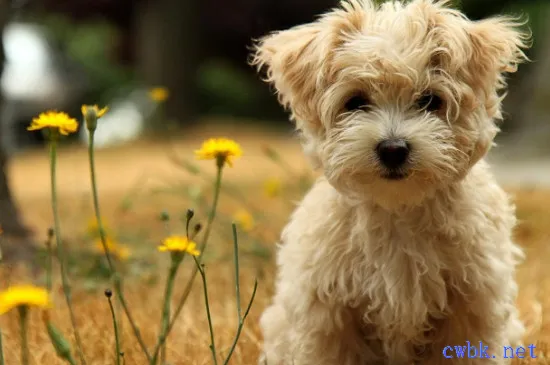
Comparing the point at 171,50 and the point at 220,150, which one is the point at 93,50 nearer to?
the point at 171,50

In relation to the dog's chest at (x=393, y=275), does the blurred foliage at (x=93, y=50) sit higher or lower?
higher

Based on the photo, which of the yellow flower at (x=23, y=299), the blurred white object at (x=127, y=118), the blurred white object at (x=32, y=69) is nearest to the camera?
the yellow flower at (x=23, y=299)

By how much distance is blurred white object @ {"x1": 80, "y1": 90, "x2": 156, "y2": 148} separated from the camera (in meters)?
11.9

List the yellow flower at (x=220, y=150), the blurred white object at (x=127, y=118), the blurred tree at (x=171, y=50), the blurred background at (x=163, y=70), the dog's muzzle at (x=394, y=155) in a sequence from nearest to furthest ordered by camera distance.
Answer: the yellow flower at (x=220, y=150) < the dog's muzzle at (x=394, y=155) < the blurred background at (x=163, y=70) < the blurred white object at (x=127, y=118) < the blurred tree at (x=171, y=50)

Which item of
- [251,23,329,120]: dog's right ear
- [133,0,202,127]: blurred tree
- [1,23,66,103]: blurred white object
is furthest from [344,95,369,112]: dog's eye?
[1,23,66,103]: blurred white object

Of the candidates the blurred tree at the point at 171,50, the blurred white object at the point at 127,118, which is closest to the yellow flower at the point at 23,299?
the blurred white object at the point at 127,118

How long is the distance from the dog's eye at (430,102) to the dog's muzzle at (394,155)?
0.18 meters

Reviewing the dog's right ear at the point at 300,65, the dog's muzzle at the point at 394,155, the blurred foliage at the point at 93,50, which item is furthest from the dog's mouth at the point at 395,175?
the blurred foliage at the point at 93,50

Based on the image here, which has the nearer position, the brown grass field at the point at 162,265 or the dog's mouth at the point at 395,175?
the dog's mouth at the point at 395,175

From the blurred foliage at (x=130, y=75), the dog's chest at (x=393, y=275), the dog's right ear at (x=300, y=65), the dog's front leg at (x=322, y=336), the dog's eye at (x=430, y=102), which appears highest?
the blurred foliage at (x=130, y=75)

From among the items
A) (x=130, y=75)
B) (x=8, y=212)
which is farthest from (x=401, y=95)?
(x=130, y=75)

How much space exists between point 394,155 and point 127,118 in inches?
422

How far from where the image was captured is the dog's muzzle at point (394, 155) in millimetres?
2539

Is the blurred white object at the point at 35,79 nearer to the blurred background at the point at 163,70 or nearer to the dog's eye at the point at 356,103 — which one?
the blurred background at the point at 163,70
